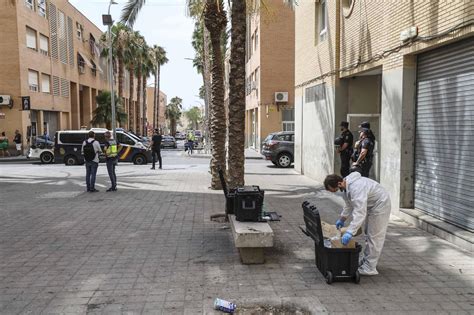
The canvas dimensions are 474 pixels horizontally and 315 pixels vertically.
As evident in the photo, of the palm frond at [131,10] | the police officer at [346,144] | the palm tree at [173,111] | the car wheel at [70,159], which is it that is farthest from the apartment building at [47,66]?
the palm tree at [173,111]

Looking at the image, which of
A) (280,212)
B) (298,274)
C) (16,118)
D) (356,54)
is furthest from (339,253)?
(16,118)

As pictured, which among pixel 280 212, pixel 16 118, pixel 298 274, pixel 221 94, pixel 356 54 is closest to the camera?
pixel 298 274

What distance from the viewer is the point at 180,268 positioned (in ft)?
19.0

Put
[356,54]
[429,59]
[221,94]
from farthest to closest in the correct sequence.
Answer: [221,94] → [356,54] → [429,59]

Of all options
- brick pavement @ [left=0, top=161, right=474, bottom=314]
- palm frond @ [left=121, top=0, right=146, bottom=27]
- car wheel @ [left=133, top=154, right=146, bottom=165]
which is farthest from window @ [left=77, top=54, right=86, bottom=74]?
brick pavement @ [left=0, top=161, right=474, bottom=314]

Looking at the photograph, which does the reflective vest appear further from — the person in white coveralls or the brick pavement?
the person in white coveralls

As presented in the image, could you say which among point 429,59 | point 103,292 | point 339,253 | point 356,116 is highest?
point 429,59

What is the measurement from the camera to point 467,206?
6.84 metres

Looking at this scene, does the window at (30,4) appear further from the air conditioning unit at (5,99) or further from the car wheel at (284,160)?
the car wheel at (284,160)

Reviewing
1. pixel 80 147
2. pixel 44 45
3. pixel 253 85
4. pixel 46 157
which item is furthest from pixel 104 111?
pixel 80 147

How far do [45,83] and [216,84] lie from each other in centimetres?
2745

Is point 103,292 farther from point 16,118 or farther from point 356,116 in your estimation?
point 16,118

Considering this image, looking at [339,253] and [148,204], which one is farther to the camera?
[148,204]

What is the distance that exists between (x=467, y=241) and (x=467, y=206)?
70cm
